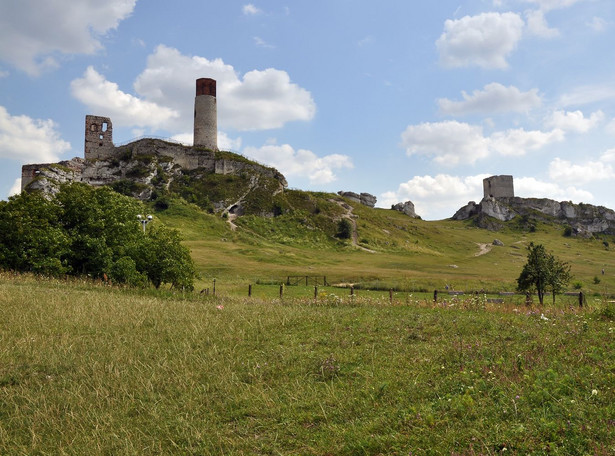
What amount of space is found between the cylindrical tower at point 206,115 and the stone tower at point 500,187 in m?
108

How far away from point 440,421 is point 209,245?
6479cm

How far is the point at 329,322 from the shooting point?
43.7 ft

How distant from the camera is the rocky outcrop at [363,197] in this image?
150625mm

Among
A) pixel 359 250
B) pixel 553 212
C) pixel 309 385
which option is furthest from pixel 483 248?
pixel 309 385

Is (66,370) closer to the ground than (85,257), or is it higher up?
closer to the ground

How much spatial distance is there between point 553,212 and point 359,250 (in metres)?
113

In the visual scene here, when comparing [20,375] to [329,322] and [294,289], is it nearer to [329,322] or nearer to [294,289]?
[329,322]

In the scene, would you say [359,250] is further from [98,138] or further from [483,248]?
[98,138]

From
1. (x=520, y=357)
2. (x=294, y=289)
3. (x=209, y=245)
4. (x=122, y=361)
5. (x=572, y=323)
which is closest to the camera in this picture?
(x=520, y=357)

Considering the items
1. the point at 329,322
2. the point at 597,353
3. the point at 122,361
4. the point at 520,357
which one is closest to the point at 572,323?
the point at 597,353

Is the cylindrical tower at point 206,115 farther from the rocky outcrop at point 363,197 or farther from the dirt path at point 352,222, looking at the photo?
the rocky outcrop at point 363,197

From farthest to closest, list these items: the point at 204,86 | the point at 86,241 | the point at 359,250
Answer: the point at 204,86
the point at 359,250
the point at 86,241

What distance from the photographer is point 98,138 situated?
3949 inches

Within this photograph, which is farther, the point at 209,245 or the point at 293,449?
the point at 209,245
